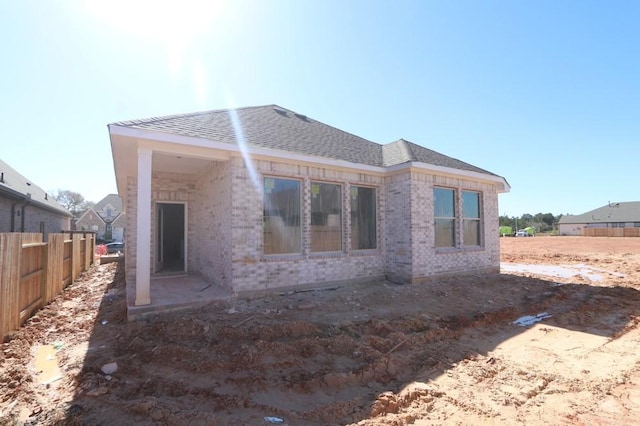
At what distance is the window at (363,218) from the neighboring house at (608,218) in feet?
183

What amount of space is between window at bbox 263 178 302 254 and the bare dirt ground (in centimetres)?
131

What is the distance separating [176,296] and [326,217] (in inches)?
159


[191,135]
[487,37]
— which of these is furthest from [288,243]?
[487,37]

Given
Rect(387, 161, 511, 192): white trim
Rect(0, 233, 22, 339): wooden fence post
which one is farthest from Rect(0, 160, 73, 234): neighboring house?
Rect(387, 161, 511, 192): white trim

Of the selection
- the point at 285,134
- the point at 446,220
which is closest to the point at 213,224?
the point at 285,134

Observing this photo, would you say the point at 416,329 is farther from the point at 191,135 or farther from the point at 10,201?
the point at 10,201

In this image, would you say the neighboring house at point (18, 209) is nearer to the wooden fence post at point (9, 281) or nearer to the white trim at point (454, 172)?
the wooden fence post at point (9, 281)

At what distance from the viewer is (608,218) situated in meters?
56.4

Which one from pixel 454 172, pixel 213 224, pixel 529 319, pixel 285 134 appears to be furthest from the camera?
pixel 454 172

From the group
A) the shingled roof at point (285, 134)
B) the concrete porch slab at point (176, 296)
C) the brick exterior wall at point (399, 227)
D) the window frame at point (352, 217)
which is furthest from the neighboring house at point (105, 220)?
the brick exterior wall at point (399, 227)

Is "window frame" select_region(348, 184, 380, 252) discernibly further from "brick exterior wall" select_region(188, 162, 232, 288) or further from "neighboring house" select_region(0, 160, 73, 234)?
"neighboring house" select_region(0, 160, 73, 234)

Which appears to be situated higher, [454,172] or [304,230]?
[454,172]

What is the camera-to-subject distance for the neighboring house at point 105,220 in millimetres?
44719

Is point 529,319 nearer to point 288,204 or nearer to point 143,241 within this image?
point 288,204
